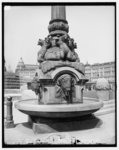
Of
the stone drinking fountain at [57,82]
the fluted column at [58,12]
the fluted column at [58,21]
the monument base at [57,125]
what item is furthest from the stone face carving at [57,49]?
the monument base at [57,125]

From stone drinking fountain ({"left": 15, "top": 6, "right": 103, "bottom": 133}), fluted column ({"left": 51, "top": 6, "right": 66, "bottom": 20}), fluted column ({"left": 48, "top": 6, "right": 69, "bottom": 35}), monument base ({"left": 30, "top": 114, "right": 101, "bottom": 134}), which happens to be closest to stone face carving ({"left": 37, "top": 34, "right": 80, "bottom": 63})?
stone drinking fountain ({"left": 15, "top": 6, "right": 103, "bottom": 133})

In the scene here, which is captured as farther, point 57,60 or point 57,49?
point 57,49

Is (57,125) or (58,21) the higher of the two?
(58,21)

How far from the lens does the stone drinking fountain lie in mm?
4680

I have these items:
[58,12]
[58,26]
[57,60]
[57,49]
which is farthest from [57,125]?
[58,12]

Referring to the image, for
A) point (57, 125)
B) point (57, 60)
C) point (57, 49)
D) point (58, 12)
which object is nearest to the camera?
point (57, 125)

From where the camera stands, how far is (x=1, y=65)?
4.76 m

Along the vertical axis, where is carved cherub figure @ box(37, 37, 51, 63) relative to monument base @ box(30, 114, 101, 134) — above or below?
above

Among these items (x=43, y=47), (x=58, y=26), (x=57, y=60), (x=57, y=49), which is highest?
(x=58, y=26)

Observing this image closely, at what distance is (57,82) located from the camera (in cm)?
536

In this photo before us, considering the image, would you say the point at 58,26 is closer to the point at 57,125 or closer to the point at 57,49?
the point at 57,49

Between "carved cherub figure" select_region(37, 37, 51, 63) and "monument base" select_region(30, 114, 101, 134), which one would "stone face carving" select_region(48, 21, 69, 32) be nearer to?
"carved cherub figure" select_region(37, 37, 51, 63)

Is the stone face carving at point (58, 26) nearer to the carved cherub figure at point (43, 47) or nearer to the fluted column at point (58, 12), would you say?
the fluted column at point (58, 12)

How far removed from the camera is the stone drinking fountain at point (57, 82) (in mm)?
4680
